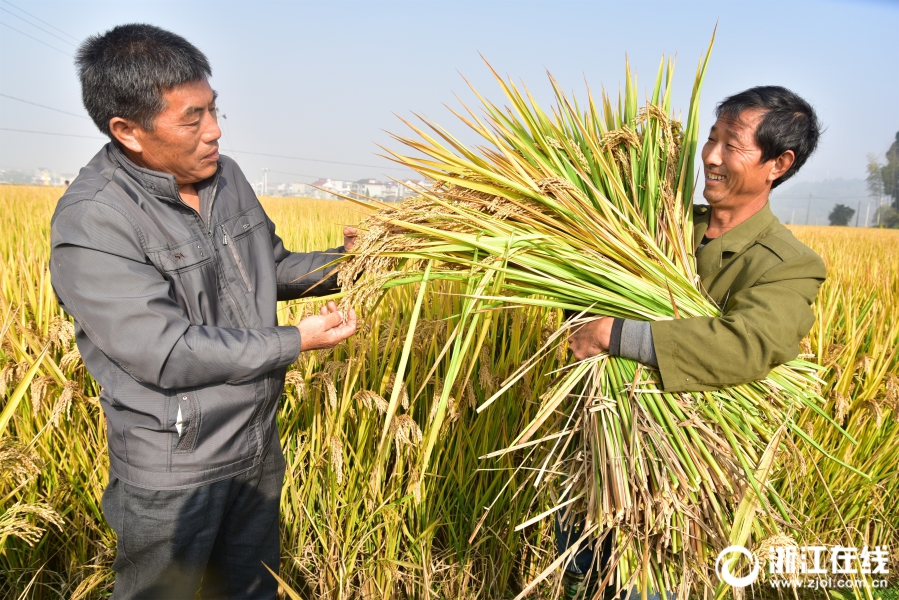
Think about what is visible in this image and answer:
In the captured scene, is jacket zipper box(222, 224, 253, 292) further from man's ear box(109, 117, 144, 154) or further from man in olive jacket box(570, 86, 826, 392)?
man in olive jacket box(570, 86, 826, 392)

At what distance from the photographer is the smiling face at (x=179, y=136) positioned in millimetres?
1304

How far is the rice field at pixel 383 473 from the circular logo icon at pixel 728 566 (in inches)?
21.4

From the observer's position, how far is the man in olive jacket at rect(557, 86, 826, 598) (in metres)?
1.19

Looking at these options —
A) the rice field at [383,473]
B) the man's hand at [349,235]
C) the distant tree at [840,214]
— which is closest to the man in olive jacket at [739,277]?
the rice field at [383,473]

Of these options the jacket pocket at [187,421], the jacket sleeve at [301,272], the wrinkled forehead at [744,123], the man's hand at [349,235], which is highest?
the wrinkled forehead at [744,123]

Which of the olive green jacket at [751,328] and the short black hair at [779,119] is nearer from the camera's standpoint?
the olive green jacket at [751,328]

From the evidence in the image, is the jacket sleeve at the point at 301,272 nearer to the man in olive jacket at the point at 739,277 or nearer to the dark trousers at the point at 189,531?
the dark trousers at the point at 189,531

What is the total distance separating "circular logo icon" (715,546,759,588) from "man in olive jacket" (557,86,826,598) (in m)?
0.27

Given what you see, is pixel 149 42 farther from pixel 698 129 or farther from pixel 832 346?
pixel 832 346

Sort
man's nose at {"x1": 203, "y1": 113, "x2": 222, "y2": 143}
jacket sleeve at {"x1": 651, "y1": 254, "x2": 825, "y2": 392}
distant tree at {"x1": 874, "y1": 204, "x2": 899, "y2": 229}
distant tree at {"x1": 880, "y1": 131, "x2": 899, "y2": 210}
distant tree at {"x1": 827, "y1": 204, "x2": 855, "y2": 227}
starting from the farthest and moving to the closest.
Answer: distant tree at {"x1": 880, "y1": 131, "x2": 899, "y2": 210}, distant tree at {"x1": 827, "y1": 204, "x2": 855, "y2": 227}, distant tree at {"x1": 874, "y1": 204, "x2": 899, "y2": 229}, man's nose at {"x1": 203, "y1": 113, "x2": 222, "y2": 143}, jacket sleeve at {"x1": 651, "y1": 254, "x2": 825, "y2": 392}

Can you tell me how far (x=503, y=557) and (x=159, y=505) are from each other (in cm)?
118

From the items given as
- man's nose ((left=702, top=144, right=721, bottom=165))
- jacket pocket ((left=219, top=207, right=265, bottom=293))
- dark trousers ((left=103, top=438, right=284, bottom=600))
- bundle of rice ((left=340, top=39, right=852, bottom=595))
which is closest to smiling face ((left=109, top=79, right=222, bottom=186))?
jacket pocket ((left=219, top=207, right=265, bottom=293))

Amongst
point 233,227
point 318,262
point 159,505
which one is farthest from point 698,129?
point 159,505

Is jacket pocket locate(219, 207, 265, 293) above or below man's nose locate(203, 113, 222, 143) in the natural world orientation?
below
